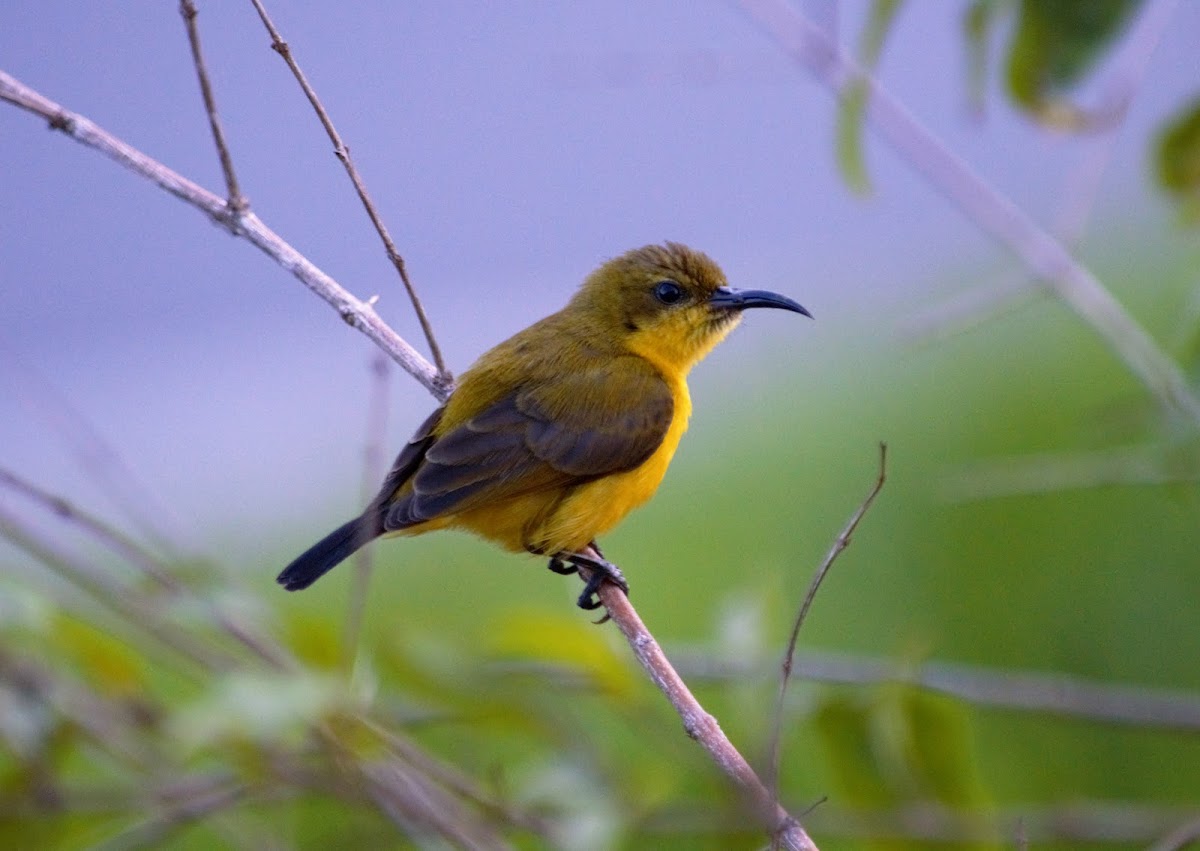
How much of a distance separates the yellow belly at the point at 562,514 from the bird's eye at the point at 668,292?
67cm

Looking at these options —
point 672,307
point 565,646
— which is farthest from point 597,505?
point 565,646

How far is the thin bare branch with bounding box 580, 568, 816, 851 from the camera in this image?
2.39 metres

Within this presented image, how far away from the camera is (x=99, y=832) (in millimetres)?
3520

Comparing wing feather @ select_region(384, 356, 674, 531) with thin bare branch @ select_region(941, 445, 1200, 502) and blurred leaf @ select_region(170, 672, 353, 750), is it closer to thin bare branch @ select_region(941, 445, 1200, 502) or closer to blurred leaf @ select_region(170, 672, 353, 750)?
thin bare branch @ select_region(941, 445, 1200, 502)

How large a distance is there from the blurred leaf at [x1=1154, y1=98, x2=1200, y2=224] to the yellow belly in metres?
1.62

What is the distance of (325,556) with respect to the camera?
4.10 m

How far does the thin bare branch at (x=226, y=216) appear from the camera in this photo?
11.0ft

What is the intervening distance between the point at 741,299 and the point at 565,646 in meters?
1.94

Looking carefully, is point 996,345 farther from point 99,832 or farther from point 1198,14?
point 99,832

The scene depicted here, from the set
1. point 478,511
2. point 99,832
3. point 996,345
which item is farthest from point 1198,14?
point 996,345

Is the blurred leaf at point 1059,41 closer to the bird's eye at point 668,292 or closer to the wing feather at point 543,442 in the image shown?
the wing feather at point 543,442

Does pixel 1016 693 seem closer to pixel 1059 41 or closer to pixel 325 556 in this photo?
pixel 1059 41

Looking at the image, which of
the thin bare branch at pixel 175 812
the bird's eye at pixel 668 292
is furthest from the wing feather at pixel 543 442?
the thin bare branch at pixel 175 812

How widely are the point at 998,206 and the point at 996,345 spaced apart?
4719 mm
